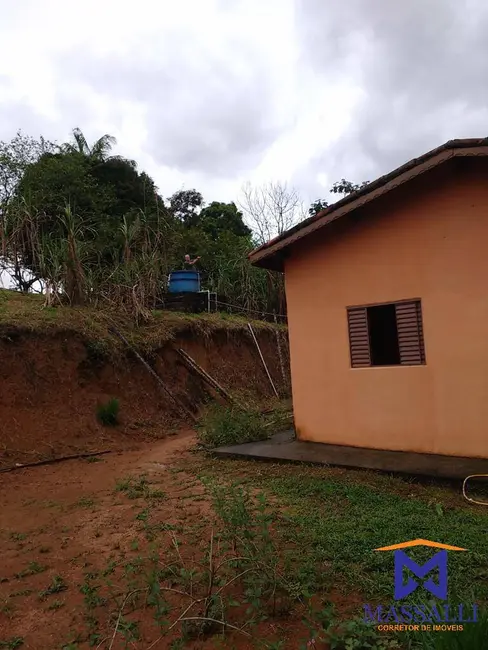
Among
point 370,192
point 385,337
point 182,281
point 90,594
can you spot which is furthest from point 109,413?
point 370,192

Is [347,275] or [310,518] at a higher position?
[347,275]

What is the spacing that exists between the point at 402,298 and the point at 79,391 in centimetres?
626

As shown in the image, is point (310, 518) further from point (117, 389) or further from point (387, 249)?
point (117, 389)

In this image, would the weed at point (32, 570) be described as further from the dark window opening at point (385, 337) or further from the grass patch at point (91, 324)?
the dark window opening at point (385, 337)

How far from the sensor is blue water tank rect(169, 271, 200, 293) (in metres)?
13.4

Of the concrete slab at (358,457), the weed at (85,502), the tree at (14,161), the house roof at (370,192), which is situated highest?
the tree at (14,161)

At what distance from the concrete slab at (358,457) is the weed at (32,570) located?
329 centimetres

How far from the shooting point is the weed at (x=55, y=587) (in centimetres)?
330

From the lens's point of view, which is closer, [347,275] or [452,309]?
[452,309]

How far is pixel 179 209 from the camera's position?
25828 millimetres

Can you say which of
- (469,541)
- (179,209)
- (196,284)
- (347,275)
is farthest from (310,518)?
(179,209)

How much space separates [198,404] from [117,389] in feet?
7.55

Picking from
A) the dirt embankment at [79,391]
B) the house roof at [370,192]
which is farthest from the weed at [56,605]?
the house roof at [370,192]

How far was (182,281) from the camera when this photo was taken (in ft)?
44.0
